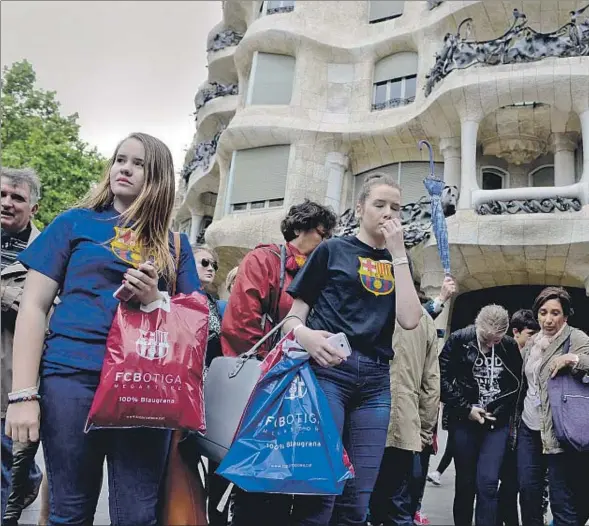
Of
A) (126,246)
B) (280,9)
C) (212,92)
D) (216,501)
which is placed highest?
(280,9)

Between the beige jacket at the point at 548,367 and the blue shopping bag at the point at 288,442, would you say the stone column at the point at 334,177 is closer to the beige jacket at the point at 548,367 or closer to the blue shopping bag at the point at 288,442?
the beige jacket at the point at 548,367

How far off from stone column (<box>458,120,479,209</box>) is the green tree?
12.7 m

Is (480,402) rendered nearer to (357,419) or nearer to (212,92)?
(357,419)

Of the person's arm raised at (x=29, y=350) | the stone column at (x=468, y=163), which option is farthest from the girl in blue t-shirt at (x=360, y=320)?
the stone column at (x=468, y=163)

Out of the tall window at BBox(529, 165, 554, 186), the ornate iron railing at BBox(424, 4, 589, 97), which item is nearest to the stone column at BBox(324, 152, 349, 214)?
the ornate iron railing at BBox(424, 4, 589, 97)

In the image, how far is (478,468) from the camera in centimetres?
447

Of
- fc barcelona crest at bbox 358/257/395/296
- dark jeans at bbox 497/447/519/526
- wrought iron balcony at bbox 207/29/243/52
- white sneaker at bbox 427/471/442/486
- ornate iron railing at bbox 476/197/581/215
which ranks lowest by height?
white sneaker at bbox 427/471/442/486

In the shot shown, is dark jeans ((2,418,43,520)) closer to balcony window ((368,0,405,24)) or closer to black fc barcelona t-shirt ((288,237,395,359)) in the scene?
black fc barcelona t-shirt ((288,237,395,359))

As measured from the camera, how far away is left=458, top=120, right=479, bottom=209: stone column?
13258mm

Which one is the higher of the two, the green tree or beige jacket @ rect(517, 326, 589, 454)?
the green tree

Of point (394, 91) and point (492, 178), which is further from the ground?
point (394, 91)

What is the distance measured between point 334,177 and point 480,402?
1244cm

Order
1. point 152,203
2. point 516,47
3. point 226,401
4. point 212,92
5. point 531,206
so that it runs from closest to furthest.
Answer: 1. point 152,203
2. point 226,401
3. point 531,206
4. point 516,47
5. point 212,92

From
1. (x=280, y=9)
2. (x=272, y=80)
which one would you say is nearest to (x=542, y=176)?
(x=272, y=80)
